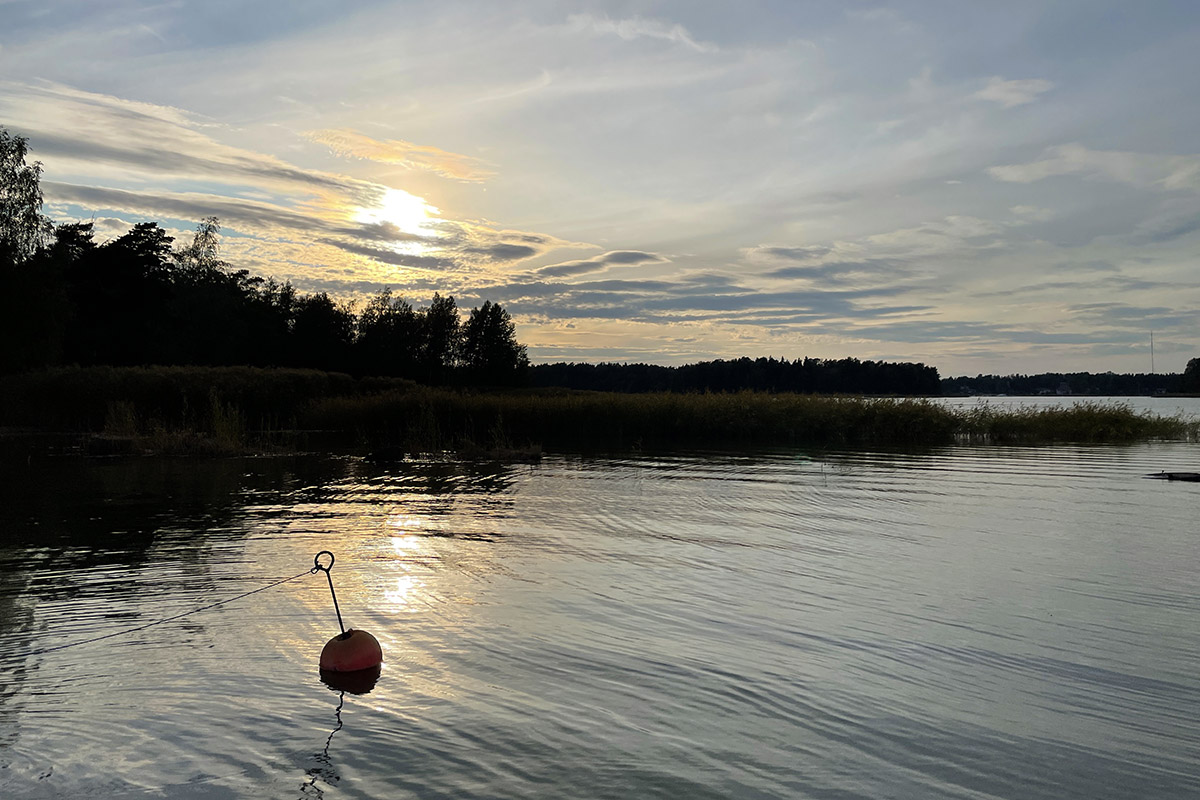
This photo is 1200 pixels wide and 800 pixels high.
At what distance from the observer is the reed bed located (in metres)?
41.8

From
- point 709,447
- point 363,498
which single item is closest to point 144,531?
point 363,498

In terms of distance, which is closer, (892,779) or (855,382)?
(892,779)

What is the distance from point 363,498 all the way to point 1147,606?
51.8ft

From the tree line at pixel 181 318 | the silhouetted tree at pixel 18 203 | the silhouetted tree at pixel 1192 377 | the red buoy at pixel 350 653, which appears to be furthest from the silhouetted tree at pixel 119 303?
the silhouetted tree at pixel 1192 377

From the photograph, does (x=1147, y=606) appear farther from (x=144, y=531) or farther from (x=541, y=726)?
(x=144, y=531)

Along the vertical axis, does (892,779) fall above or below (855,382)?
below

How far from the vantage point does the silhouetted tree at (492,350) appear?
112 m

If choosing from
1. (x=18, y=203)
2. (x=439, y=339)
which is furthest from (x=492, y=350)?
(x=18, y=203)

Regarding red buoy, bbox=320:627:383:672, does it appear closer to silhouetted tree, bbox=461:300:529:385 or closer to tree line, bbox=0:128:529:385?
tree line, bbox=0:128:529:385

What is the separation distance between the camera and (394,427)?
4191 cm

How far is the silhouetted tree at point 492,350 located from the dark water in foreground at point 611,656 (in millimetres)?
94807

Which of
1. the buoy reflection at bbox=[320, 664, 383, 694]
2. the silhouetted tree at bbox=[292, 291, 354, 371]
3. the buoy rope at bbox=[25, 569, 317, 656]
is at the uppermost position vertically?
the silhouetted tree at bbox=[292, 291, 354, 371]

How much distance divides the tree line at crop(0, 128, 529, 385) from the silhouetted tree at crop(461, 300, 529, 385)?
0.19 metres

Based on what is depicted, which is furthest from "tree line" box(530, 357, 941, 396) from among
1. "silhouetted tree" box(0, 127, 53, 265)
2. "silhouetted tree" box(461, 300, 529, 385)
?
"silhouetted tree" box(0, 127, 53, 265)
